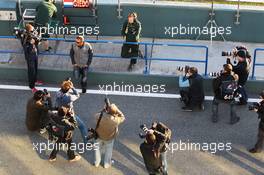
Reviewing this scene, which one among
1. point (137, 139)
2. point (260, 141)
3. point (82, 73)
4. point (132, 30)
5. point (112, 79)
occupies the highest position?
point (132, 30)

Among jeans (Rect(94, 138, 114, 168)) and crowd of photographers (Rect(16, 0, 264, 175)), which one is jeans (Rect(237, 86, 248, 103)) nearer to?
crowd of photographers (Rect(16, 0, 264, 175))

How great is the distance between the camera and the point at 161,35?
16016mm

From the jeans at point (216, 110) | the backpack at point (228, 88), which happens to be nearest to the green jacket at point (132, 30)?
the jeans at point (216, 110)

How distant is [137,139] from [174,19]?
4416 mm

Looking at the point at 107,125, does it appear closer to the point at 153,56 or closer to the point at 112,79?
the point at 112,79

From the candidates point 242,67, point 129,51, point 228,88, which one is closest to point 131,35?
point 129,51

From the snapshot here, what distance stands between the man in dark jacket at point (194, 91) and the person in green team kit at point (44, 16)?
4410 millimetres

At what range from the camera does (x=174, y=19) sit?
15.7 meters

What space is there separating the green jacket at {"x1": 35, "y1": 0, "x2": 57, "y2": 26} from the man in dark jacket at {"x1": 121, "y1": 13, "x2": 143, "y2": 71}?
85.7 inches

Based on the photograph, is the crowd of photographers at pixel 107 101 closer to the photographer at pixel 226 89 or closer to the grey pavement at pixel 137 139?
the photographer at pixel 226 89

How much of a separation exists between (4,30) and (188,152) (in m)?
6.97

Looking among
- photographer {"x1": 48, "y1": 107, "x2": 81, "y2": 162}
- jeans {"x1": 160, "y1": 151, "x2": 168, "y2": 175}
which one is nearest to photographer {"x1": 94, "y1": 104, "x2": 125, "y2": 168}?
→ photographer {"x1": 48, "y1": 107, "x2": 81, "y2": 162}

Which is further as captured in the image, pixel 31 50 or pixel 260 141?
pixel 31 50

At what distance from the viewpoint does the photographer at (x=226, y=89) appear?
1259cm
